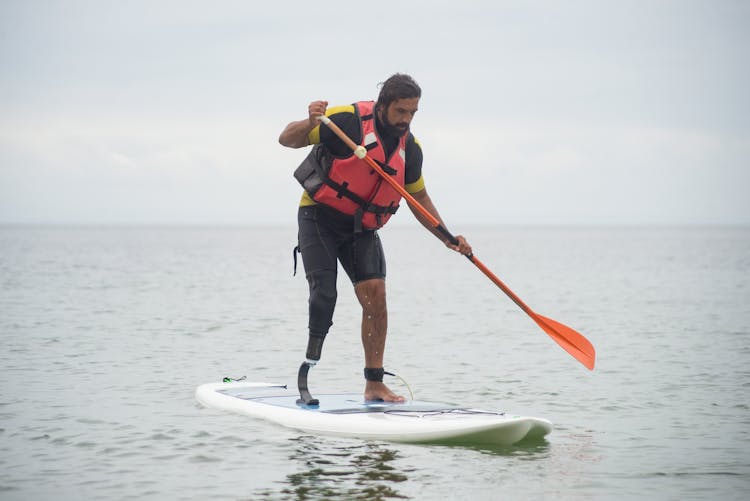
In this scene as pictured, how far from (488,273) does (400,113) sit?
132 centimetres

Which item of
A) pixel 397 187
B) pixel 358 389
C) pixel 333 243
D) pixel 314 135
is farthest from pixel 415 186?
pixel 358 389

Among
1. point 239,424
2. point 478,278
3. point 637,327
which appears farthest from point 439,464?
point 478,278

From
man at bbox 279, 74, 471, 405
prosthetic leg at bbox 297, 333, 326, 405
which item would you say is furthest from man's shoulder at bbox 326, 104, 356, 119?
prosthetic leg at bbox 297, 333, 326, 405

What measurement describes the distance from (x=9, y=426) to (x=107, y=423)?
72cm

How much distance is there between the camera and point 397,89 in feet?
22.1

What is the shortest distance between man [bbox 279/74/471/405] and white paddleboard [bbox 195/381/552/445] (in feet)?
1.05

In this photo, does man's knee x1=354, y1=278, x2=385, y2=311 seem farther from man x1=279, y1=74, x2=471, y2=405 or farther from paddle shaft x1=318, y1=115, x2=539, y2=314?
paddle shaft x1=318, y1=115, x2=539, y2=314

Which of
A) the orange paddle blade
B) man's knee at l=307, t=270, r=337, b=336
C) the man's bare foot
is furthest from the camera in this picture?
the orange paddle blade

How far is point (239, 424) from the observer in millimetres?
7613

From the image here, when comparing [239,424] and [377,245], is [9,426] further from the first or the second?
[377,245]

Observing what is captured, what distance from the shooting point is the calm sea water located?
5.98 m

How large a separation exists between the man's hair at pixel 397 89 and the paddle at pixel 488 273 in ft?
1.23

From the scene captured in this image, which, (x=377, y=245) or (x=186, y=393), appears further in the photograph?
(x=186, y=393)

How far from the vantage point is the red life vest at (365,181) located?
22.4 ft
